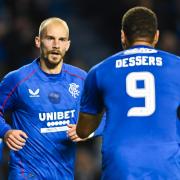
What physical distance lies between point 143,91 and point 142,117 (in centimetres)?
20

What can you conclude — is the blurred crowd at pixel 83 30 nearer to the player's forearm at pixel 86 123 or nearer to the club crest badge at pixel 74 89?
the club crest badge at pixel 74 89

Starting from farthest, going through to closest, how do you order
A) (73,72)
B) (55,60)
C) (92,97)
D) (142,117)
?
1. (73,72)
2. (55,60)
3. (92,97)
4. (142,117)

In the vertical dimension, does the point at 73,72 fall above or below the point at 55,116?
above

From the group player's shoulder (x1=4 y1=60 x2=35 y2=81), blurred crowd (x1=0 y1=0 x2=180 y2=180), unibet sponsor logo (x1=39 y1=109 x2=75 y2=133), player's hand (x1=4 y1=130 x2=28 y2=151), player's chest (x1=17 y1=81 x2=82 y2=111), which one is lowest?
player's hand (x1=4 y1=130 x2=28 y2=151)

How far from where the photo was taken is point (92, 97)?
575 centimetres

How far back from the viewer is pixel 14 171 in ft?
24.2

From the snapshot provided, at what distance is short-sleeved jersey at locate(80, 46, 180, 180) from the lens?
5.54m

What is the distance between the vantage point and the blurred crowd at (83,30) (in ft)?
39.2

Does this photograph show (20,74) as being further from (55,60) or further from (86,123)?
(86,123)

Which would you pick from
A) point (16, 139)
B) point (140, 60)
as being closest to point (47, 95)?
point (16, 139)

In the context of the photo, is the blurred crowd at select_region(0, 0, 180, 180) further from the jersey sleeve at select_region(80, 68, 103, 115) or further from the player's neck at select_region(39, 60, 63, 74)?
the jersey sleeve at select_region(80, 68, 103, 115)

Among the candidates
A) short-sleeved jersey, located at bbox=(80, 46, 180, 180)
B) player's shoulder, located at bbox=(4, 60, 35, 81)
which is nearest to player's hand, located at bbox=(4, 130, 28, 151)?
player's shoulder, located at bbox=(4, 60, 35, 81)

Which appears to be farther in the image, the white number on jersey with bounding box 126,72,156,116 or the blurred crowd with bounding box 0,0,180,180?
the blurred crowd with bounding box 0,0,180,180

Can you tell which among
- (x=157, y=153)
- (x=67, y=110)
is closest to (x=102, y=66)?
(x=157, y=153)
